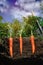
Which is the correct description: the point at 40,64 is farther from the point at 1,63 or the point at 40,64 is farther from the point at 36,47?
the point at 1,63

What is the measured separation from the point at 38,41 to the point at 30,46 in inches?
7.4

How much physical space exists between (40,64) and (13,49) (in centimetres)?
63

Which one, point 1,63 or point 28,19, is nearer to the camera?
point 1,63

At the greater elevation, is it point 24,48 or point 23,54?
point 24,48

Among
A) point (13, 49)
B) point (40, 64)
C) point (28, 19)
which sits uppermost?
point (28, 19)

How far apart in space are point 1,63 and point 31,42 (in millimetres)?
717

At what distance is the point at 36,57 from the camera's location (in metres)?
4.29

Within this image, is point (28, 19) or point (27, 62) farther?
point (28, 19)

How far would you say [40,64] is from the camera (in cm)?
451

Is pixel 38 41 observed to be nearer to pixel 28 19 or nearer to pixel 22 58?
pixel 22 58

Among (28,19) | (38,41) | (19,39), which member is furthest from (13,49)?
(28,19)

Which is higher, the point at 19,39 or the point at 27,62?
the point at 19,39

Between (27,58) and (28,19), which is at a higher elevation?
(28,19)

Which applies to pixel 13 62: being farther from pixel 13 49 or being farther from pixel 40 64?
pixel 40 64
